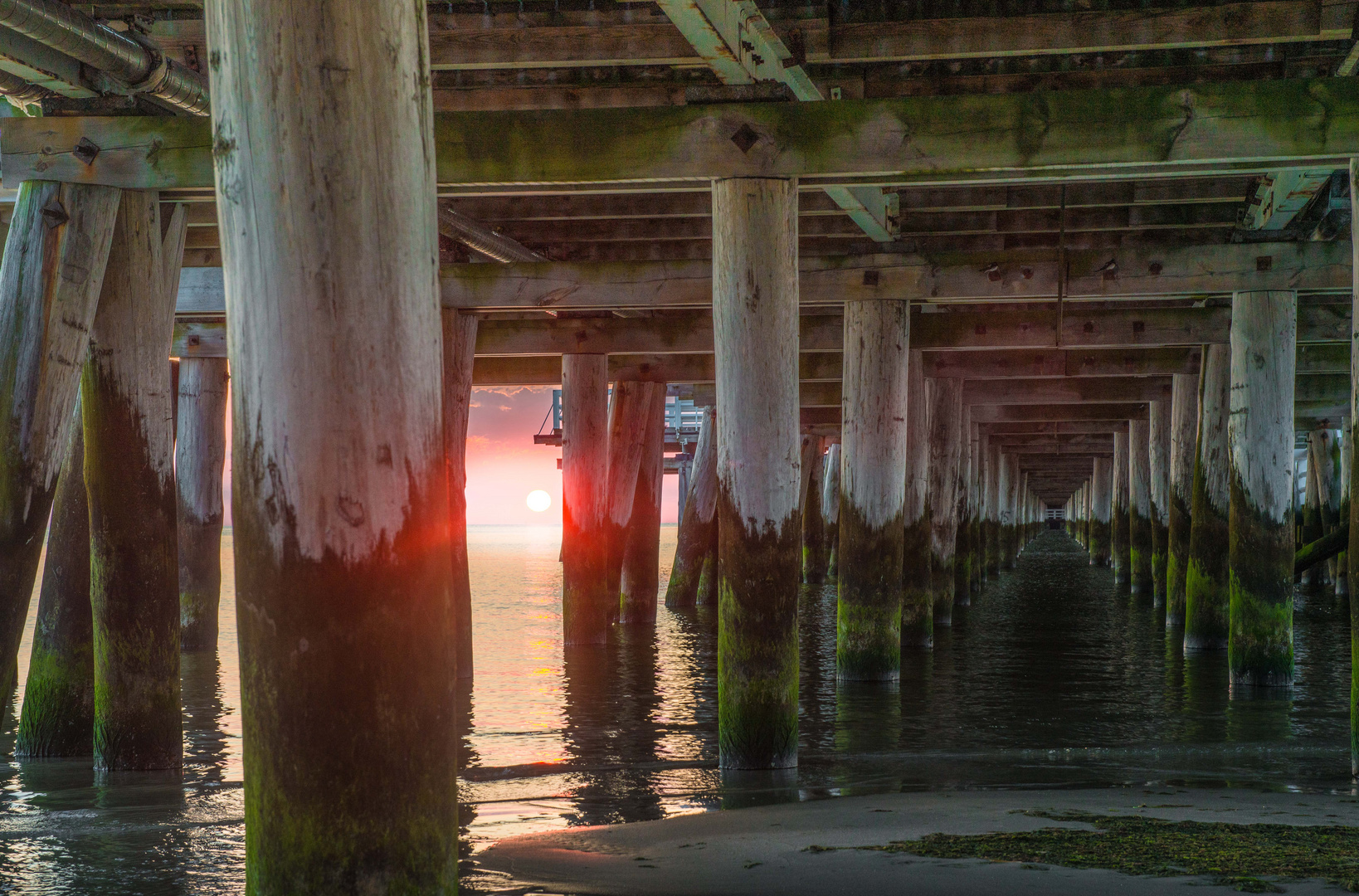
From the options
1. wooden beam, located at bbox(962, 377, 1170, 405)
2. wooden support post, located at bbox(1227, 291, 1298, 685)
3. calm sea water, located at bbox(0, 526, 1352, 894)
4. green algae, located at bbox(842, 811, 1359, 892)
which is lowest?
calm sea water, located at bbox(0, 526, 1352, 894)

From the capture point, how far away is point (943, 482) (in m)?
14.4

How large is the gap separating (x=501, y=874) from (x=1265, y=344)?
710 centimetres

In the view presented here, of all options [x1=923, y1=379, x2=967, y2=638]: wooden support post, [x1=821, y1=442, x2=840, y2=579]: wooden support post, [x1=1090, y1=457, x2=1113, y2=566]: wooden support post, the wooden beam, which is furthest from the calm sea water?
[x1=1090, y1=457, x2=1113, y2=566]: wooden support post

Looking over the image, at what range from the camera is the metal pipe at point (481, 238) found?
338 inches

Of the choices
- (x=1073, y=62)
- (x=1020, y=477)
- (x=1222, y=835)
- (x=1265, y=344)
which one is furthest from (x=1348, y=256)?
(x=1020, y=477)

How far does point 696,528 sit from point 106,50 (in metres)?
11.4

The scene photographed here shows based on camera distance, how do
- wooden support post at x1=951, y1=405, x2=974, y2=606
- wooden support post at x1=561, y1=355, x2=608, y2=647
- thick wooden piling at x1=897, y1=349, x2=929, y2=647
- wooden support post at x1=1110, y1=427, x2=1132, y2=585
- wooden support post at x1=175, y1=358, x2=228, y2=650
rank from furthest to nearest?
wooden support post at x1=1110, y1=427, x2=1132, y2=585 → wooden support post at x1=951, y1=405, x2=974, y2=606 → thick wooden piling at x1=897, y1=349, x2=929, y2=647 → wooden support post at x1=561, y1=355, x2=608, y2=647 → wooden support post at x1=175, y1=358, x2=228, y2=650

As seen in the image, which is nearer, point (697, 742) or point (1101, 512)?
point (697, 742)

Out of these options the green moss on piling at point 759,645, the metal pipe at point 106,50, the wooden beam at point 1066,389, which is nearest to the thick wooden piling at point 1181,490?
the wooden beam at point 1066,389

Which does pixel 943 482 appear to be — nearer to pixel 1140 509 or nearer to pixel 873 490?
pixel 873 490

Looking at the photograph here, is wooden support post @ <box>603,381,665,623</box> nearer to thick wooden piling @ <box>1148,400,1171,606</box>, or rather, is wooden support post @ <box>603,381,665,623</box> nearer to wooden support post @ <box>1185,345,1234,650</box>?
wooden support post @ <box>1185,345,1234,650</box>

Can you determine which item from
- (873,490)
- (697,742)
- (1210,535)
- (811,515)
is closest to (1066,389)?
(811,515)

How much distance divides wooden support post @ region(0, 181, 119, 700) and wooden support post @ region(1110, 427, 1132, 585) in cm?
1846

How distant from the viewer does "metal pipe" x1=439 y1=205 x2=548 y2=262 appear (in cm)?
858
